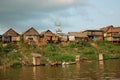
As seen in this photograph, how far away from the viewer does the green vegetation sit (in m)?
81.4

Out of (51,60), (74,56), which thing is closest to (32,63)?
(51,60)

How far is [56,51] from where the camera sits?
9194 centimetres

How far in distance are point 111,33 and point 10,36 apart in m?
42.6

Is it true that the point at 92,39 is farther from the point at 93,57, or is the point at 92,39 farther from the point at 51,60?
the point at 51,60

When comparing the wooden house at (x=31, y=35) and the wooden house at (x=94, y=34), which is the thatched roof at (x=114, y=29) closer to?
the wooden house at (x=94, y=34)

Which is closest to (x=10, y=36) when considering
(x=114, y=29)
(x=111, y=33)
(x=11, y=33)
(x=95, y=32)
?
(x=11, y=33)

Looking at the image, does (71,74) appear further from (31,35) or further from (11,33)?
(11,33)

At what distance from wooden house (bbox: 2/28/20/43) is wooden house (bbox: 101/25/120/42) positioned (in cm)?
3794

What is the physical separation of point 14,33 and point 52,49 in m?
17.7

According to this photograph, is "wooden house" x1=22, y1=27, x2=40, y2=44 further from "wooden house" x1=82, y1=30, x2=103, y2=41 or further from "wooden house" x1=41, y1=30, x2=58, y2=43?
"wooden house" x1=82, y1=30, x2=103, y2=41

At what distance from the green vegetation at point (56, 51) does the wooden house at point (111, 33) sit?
22.4 feet

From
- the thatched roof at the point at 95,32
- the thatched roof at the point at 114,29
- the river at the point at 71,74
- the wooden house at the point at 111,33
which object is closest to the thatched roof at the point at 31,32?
the thatched roof at the point at 95,32

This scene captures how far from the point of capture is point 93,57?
88938 millimetres

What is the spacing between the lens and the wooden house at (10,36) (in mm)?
100588
